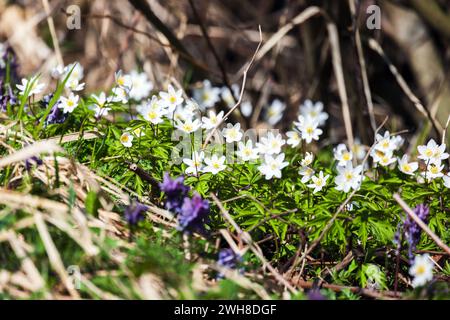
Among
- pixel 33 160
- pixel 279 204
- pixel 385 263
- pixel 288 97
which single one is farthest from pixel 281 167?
pixel 288 97

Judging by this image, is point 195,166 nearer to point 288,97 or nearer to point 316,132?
point 316,132

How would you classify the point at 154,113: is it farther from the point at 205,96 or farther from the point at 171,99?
the point at 205,96

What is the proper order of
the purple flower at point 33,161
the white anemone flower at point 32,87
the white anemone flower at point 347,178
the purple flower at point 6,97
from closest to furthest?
the purple flower at point 33,161 → the white anemone flower at point 347,178 → the white anemone flower at point 32,87 → the purple flower at point 6,97

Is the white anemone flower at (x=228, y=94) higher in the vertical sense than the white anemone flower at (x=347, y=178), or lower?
higher

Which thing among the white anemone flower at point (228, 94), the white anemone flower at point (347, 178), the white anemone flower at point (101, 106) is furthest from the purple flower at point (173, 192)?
the white anemone flower at point (228, 94)

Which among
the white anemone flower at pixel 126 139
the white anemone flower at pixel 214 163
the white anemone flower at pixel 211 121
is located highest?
the white anemone flower at pixel 211 121

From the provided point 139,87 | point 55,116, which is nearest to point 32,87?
point 55,116

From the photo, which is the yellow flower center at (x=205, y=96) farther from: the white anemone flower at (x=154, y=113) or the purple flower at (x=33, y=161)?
the purple flower at (x=33, y=161)
